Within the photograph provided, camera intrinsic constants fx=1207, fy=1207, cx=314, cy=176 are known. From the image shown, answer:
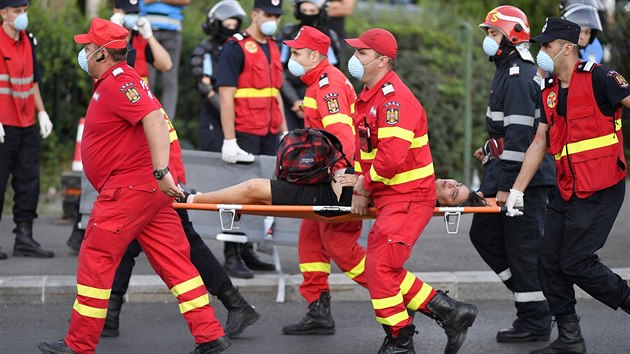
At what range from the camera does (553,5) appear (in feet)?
51.1

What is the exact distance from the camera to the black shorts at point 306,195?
23.5 ft

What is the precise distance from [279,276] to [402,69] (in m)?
5.56

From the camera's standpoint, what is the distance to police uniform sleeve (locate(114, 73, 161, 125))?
645 centimetres

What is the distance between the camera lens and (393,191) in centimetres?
683

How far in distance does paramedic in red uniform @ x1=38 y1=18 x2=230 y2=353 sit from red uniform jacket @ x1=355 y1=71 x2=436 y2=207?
114cm

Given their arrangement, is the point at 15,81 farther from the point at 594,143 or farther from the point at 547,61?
the point at 594,143

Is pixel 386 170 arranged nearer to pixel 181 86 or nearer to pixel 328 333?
pixel 328 333

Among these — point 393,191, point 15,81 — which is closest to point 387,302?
point 393,191

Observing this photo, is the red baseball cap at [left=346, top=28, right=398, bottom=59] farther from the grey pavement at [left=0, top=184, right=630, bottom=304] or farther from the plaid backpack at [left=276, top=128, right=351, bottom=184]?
the grey pavement at [left=0, top=184, right=630, bottom=304]

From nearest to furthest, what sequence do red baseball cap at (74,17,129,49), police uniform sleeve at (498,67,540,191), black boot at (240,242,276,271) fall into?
red baseball cap at (74,17,129,49) → police uniform sleeve at (498,67,540,191) → black boot at (240,242,276,271)

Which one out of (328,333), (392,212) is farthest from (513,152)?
(328,333)

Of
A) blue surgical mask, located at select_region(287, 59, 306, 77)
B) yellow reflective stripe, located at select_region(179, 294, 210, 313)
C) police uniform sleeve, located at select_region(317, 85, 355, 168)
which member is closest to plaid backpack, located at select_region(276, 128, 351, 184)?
police uniform sleeve, located at select_region(317, 85, 355, 168)

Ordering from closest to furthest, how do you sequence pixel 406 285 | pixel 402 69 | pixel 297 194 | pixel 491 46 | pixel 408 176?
1. pixel 408 176
2. pixel 406 285
3. pixel 297 194
4. pixel 491 46
5. pixel 402 69

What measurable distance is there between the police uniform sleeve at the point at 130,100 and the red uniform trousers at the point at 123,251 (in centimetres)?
42
